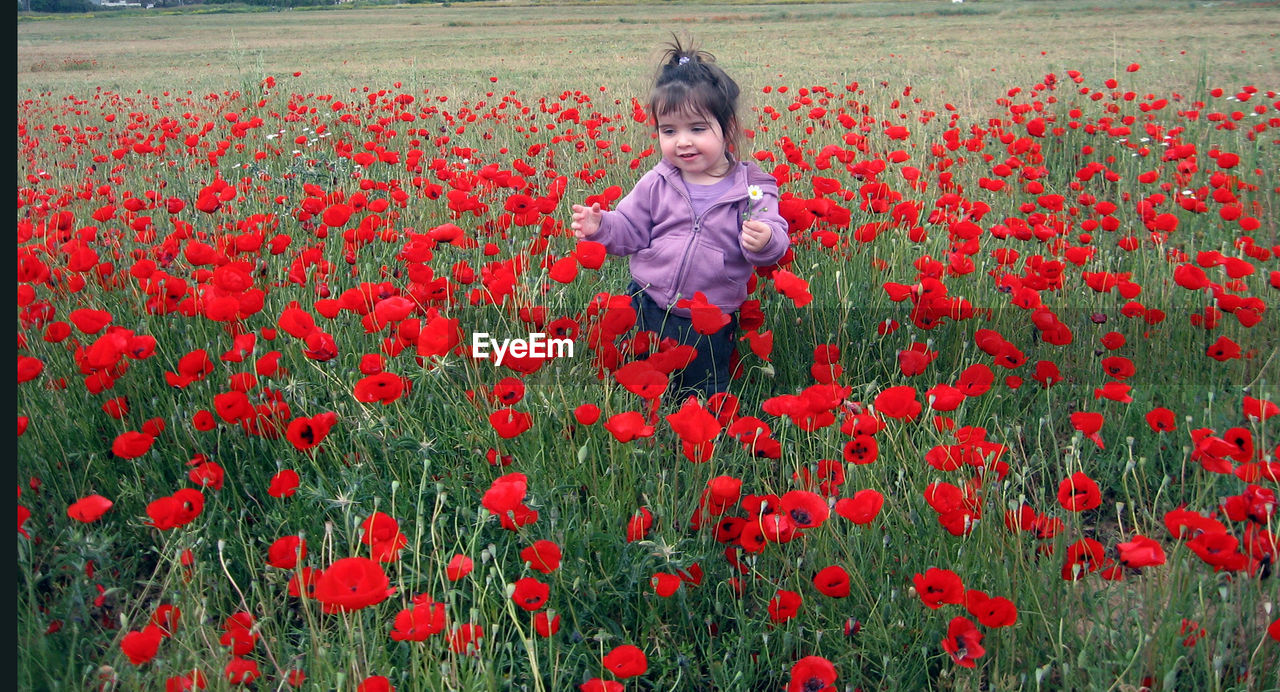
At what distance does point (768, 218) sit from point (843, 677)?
1404 millimetres

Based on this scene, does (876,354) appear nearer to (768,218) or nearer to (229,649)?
(768,218)

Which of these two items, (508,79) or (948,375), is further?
(508,79)

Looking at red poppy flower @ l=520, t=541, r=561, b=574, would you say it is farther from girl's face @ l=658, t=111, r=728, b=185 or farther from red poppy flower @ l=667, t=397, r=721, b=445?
girl's face @ l=658, t=111, r=728, b=185

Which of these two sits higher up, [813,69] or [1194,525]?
[813,69]

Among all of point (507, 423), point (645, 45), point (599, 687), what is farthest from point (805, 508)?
point (645, 45)

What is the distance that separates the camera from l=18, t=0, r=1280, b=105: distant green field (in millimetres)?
9750

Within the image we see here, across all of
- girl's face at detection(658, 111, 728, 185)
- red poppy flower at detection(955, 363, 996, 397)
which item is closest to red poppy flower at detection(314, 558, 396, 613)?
red poppy flower at detection(955, 363, 996, 397)

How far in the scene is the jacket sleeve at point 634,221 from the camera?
2.63m

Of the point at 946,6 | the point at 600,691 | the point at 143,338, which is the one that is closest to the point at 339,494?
the point at 143,338

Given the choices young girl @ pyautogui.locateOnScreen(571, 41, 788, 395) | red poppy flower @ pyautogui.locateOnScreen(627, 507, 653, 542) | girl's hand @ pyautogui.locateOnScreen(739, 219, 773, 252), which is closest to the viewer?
red poppy flower @ pyautogui.locateOnScreen(627, 507, 653, 542)

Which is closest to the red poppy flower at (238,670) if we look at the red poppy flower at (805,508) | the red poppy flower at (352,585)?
the red poppy flower at (352,585)

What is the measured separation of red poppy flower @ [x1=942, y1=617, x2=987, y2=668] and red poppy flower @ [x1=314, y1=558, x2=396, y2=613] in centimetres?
85

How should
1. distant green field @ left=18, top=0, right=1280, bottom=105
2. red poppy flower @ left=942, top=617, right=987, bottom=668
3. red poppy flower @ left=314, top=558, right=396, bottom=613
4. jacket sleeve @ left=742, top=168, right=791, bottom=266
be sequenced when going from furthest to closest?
distant green field @ left=18, top=0, right=1280, bottom=105
jacket sleeve @ left=742, top=168, right=791, bottom=266
red poppy flower @ left=942, top=617, right=987, bottom=668
red poppy flower @ left=314, top=558, right=396, bottom=613

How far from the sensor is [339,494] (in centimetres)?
169
